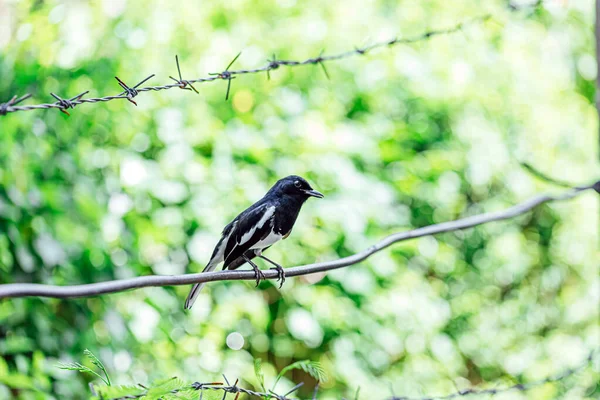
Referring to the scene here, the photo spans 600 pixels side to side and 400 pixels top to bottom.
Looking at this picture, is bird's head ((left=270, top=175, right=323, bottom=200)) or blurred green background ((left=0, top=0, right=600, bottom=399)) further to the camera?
blurred green background ((left=0, top=0, right=600, bottom=399))

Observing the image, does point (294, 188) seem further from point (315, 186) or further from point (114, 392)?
point (315, 186)

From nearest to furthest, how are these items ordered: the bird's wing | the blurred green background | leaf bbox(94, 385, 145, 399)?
leaf bbox(94, 385, 145, 399) → the bird's wing → the blurred green background

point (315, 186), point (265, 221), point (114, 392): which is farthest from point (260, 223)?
point (315, 186)

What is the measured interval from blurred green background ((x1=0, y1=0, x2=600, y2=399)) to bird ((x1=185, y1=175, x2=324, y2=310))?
107cm

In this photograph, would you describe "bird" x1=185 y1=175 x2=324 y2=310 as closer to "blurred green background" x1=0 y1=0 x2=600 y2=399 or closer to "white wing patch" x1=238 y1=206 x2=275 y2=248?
"white wing patch" x1=238 y1=206 x2=275 y2=248

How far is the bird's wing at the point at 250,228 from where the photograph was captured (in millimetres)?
1224

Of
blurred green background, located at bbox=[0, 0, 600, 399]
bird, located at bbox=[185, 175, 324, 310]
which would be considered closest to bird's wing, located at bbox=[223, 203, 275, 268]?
bird, located at bbox=[185, 175, 324, 310]

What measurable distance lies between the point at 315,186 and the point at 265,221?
5.07ft

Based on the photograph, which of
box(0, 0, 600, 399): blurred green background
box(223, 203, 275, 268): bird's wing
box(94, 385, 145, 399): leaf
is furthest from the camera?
box(0, 0, 600, 399): blurred green background

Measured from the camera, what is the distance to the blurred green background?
2305mm

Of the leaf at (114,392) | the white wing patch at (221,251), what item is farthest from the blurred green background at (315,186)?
the leaf at (114,392)

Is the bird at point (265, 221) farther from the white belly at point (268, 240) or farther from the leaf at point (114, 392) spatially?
Answer: the leaf at point (114, 392)

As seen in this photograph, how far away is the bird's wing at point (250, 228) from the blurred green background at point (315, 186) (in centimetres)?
114

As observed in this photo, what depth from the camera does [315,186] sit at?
2.77 m
